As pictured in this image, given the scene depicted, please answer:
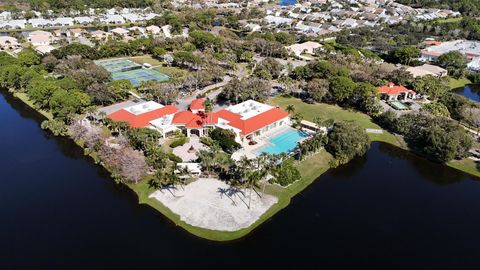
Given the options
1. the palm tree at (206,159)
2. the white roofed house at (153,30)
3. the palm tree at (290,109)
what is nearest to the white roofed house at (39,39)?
the white roofed house at (153,30)

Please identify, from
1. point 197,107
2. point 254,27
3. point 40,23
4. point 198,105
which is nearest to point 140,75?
point 198,105

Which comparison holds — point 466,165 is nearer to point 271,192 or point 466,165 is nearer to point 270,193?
point 271,192

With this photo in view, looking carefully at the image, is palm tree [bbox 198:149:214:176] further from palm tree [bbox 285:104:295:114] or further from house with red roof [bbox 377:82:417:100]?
house with red roof [bbox 377:82:417:100]

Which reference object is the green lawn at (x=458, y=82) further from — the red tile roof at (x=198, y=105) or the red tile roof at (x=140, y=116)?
the red tile roof at (x=140, y=116)

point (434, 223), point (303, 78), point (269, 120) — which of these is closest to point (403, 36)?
point (303, 78)

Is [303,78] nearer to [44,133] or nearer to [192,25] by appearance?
[44,133]

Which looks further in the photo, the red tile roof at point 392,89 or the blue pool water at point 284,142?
the red tile roof at point 392,89

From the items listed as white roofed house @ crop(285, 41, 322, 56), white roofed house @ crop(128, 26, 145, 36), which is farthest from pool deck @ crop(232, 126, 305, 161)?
white roofed house @ crop(128, 26, 145, 36)
